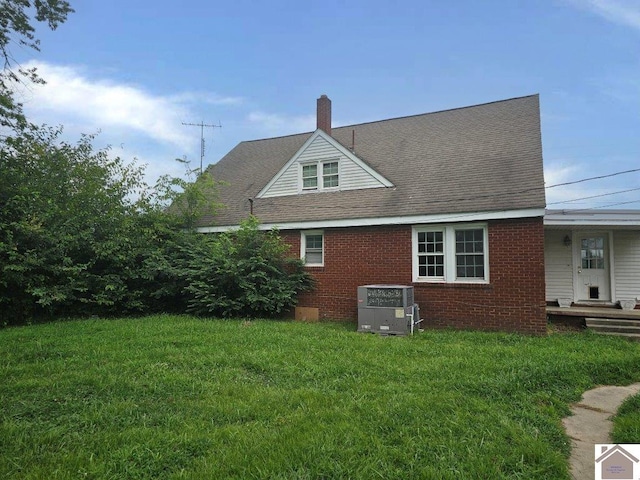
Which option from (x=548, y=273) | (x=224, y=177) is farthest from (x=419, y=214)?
(x=224, y=177)

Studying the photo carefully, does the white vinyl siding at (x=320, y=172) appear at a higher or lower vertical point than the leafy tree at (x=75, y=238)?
higher

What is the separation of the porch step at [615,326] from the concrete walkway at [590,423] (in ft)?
13.7

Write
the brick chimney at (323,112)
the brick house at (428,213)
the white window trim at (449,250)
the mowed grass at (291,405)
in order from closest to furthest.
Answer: the mowed grass at (291,405)
the brick house at (428,213)
the white window trim at (449,250)
the brick chimney at (323,112)

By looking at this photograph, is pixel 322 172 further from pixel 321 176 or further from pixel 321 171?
pixel 321 176

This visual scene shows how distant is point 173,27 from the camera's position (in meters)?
10.5

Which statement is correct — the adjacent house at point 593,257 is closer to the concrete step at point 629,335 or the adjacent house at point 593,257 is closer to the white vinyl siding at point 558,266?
the white vinyl siding at point 558,266

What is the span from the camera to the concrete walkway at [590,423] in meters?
3.33

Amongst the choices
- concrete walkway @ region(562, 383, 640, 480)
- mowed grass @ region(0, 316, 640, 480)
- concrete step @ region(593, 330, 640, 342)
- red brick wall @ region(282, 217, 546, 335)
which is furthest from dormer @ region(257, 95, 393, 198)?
concrete walkway @ region(562, 383, 640, 480)

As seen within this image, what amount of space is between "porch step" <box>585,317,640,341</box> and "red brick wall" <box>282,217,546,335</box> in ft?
5.62

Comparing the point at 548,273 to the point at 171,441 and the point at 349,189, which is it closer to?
the point at 349,189

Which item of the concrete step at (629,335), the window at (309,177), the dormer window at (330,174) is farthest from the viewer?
the window at (309,177)

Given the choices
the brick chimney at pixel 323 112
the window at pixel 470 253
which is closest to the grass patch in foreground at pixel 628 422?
the window at pixel 470 253

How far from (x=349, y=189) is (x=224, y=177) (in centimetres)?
667

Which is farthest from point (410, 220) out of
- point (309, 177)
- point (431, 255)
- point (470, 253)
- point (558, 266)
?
point (558, 266)
